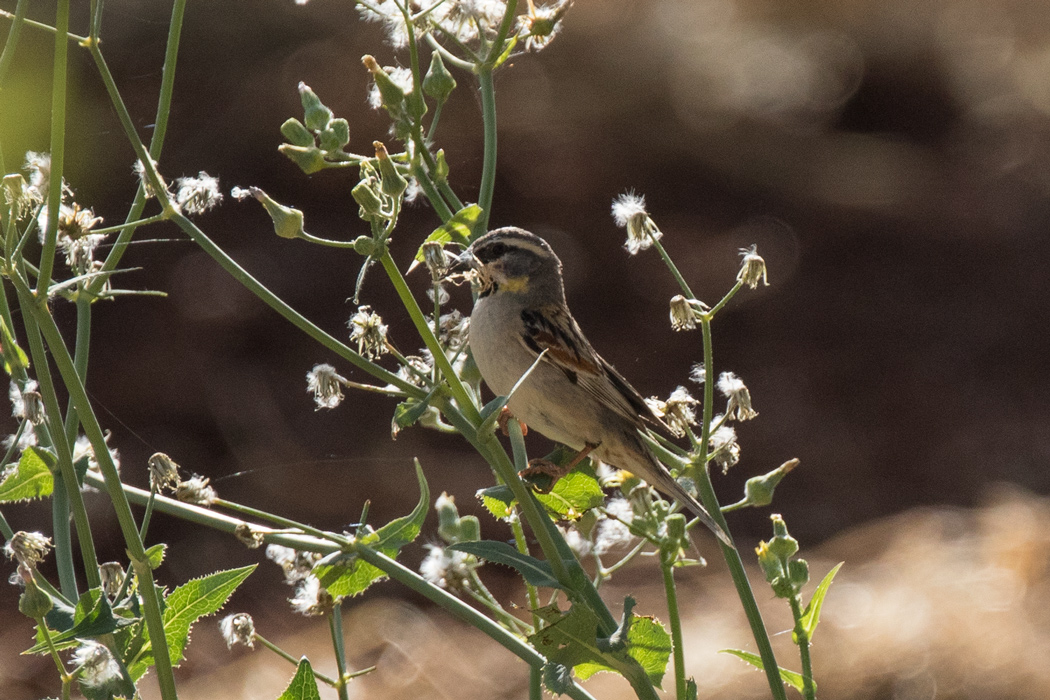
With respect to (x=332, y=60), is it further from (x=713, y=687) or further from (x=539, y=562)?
(x=539, y=562)

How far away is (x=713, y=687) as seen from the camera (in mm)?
6246

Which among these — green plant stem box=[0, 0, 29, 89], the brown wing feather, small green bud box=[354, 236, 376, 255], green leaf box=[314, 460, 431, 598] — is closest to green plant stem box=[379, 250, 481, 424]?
small green bud box=[354, 236, 376, 255]

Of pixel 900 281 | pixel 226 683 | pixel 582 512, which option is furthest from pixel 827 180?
pixel 582 512

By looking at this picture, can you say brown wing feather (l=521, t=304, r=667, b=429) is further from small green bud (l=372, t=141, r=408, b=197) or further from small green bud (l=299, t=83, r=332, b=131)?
small green bud (l=372, t=141, r=408, b=197)

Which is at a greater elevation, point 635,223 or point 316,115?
point 635,223

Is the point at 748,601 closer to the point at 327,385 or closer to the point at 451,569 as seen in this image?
the point at 451,569

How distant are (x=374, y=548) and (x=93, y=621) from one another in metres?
0.49

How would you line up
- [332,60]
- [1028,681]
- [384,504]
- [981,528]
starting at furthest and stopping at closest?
[332,60]
[384,504]
[981,528]
[1028,681]

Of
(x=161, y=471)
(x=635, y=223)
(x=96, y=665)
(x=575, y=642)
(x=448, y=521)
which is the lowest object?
(x=96, y=665)

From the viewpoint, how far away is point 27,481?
186 cm

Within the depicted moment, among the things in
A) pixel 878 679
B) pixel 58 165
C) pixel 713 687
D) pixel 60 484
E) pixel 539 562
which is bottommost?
pixel 60 484

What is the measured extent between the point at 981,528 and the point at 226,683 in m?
5.12

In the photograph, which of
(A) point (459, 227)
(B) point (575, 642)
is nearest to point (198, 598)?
Result: (B) point (575, 642)

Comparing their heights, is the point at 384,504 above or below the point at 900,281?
below
